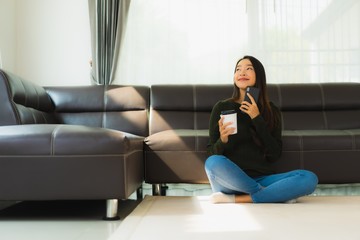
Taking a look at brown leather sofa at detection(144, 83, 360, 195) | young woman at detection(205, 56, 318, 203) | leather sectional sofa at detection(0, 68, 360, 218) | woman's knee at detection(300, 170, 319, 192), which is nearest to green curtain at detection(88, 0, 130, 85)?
leather sectional sofa at detection(0, 68, 360, 218)

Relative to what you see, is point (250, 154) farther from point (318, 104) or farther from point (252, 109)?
point (318, 104)

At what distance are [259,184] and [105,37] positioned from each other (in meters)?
2.06

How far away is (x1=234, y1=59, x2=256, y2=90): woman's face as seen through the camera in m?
2.16

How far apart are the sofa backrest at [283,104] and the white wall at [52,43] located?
1.02m

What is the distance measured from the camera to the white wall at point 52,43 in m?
3.54

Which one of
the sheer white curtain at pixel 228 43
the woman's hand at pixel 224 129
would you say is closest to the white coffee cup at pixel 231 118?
the woman's hand at pixel 224 129

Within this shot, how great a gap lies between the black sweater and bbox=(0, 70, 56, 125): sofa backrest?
108 centimetres

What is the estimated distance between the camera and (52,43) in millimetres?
3549

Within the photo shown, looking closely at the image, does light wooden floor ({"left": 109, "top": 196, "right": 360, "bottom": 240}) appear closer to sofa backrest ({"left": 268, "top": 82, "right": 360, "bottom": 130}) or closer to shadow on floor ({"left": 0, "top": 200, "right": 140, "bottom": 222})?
shadow on floor ({"left": 0, "top": 200, "right": 140, "bottom": 222})

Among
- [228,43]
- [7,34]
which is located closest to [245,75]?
[228,43]

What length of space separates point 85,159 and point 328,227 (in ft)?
3.53

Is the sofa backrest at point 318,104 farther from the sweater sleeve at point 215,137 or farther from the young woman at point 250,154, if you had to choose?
the sweater sleeve at point 215,137

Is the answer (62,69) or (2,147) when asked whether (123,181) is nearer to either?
(2,147)

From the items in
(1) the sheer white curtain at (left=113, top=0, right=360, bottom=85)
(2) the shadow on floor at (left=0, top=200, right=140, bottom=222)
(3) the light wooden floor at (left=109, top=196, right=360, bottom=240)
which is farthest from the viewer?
(1) the sheer white curtain at (left=113, top=0, right=360, bottom=85)
